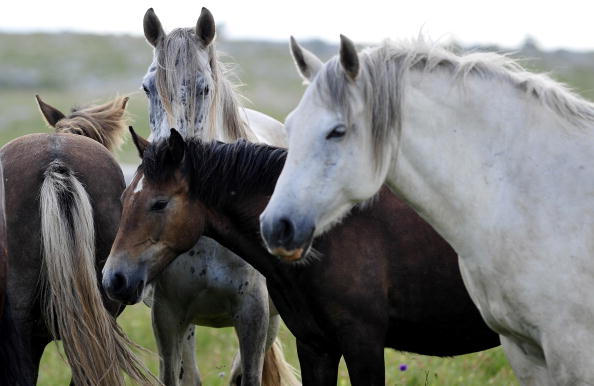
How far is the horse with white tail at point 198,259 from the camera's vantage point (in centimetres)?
520

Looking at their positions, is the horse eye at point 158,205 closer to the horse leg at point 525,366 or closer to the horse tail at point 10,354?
the horse tail at point 10,354

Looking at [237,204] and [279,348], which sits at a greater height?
[237,204]

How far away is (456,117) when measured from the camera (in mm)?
3660

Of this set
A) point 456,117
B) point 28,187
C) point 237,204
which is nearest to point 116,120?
point 28,187

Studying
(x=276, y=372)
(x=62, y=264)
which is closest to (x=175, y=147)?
(x=62, y=264)

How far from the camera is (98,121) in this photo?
20.4ft

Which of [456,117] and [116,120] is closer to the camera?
[456,117]

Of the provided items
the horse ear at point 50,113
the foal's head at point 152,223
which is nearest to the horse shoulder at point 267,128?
the horse ear at point 50,113

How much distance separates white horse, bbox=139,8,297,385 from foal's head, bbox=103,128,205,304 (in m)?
0.47

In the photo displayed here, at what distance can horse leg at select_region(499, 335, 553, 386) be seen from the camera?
149 inches

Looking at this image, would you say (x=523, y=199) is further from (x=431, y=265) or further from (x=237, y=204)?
(x=237, y=204)

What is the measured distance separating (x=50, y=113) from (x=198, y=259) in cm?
184

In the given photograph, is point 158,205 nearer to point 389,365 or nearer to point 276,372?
point 276,372

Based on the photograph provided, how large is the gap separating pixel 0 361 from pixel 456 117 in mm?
2362
